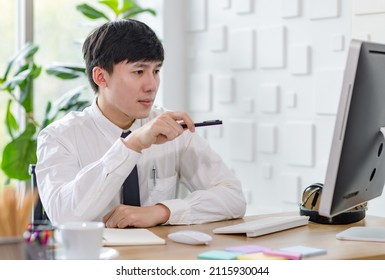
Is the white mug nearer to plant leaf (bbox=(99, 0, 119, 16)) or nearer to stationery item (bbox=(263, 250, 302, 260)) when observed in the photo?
stationery item (bbox=(263, 250, 302, 260))

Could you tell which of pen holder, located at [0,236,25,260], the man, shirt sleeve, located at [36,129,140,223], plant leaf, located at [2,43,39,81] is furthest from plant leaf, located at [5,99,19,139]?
pen holder, located at [0,236,25,260]

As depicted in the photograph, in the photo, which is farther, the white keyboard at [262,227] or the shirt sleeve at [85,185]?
the shirt sleeve at [85,185]

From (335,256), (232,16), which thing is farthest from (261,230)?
(232,16)

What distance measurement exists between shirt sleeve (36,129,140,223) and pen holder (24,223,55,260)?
677mm

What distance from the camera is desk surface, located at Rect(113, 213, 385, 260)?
5.64 feet

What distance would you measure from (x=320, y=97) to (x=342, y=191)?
159cm

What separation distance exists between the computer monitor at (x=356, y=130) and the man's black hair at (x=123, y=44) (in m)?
0.85

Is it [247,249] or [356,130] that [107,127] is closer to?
[247,249]

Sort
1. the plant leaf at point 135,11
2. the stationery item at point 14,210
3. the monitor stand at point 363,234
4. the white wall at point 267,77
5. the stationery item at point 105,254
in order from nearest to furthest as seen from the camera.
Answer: the stationery item at point 14,210, the stationery item at point 105,254, the monitor stand at point 363,234, the white wall at point 267,77, the plant leaf at point 135,11

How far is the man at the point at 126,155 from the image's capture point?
2133 millimetres

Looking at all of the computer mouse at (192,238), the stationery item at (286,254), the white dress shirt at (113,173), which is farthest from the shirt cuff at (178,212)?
the stationery item at (286,254)

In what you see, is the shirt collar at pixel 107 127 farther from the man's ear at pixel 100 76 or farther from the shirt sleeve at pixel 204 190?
the shirt sleeve at pixel 204 190
